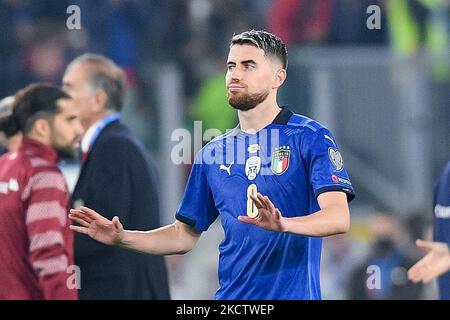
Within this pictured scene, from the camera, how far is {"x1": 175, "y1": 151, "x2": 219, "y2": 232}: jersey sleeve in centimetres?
551

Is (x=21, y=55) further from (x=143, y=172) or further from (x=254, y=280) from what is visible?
(x=254, y=280)

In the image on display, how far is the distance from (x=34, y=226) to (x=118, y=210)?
570 millimetres

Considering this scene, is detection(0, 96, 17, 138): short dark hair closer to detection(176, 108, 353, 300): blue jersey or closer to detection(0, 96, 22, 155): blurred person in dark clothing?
detection(0, 96, 22, 155): blurred person in dark clothing

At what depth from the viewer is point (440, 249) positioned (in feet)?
20.0

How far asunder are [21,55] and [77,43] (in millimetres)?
460

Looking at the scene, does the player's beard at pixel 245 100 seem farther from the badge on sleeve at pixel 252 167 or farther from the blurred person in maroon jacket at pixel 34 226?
the blurred person in maroon jacket at pixel 34 226

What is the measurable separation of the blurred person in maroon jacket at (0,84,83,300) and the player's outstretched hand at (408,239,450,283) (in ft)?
5.73

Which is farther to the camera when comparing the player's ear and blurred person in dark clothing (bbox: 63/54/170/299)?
blurred person in dark clothing (bbox: 63/54/170/299)

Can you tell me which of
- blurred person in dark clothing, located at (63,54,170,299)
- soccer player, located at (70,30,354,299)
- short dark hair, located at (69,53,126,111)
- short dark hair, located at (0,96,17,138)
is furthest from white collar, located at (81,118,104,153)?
soccer player, located at (70,30,354,299)

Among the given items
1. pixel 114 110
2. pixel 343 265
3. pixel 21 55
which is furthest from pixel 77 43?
pixel 114 110

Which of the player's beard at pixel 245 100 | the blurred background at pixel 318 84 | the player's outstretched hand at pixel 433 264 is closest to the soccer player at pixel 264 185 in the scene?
the player's beard at pixel 245 100

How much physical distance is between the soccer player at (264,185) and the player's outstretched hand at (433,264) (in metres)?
0.90

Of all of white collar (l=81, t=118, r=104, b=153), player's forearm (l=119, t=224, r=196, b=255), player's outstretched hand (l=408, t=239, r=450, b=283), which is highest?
white collar (l=81, t=118, r=104, b=153)
